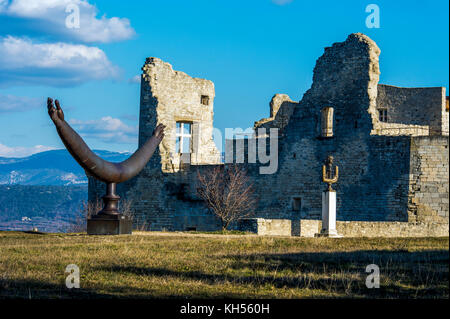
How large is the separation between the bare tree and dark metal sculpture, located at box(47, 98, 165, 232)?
12708 millimetres

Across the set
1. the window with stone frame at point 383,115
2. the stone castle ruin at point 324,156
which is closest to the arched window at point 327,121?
the stone castle ruin at point 324,156

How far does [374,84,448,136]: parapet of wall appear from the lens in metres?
42.1

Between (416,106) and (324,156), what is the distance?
40.9 feet

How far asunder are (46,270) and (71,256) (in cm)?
178

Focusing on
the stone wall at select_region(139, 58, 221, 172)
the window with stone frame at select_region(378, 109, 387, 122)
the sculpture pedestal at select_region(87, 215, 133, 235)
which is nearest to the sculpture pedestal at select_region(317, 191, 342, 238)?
the sculpture pedestal at select_region(87, 215, 133, 235)

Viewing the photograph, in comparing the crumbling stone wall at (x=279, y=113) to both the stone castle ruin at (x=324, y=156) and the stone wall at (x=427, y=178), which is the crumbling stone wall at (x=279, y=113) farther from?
the stone wall at (x=427, y=178)

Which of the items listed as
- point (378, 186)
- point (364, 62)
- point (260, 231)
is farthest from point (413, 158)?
point (260, 231)

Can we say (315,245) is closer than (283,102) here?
Yes

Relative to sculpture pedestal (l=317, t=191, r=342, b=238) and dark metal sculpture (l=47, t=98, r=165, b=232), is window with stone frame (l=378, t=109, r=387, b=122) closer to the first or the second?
sculpture pedestal (l=317, t=191, r=342, b=238)

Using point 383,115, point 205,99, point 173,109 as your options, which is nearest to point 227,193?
point 173,109

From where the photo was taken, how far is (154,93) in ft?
126

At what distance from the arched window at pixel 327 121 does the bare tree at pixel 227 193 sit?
462 cm

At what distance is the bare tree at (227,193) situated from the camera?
116 ft
